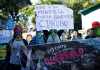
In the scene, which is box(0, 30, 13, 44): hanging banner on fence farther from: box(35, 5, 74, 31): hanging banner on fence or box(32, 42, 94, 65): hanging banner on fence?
box(32, 42, 94, 65): hanging banner on fence

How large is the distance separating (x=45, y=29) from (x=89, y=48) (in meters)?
6.27

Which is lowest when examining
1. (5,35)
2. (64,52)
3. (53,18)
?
(64,52)

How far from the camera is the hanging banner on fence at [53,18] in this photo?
1377 centimetres

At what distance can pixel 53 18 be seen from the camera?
1403 centimetres

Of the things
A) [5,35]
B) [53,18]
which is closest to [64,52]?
[53,18]

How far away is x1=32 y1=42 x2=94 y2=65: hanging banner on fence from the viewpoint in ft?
24.6

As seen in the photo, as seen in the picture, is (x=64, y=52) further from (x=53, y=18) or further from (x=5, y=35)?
(x=5, y=35)

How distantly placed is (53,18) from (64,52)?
6461 mm

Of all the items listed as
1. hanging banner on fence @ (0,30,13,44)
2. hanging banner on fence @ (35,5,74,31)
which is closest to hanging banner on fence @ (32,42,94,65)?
hanging banner on fence @ (35,5,74,31)

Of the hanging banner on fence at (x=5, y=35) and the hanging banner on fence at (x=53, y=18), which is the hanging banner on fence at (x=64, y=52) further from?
the hanging banner on fence at (x=5, y=35)

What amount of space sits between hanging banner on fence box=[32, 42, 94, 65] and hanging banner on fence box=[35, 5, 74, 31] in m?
5.84

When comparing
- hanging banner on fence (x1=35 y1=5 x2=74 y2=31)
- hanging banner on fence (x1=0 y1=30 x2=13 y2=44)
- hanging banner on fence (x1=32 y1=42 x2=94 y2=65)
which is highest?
hanging banner on fence (x1=35 y1=5 x2=74 y2=31)

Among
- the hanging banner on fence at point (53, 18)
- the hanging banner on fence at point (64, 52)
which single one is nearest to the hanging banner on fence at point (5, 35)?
the hanging banner on fence at point (53, 18)

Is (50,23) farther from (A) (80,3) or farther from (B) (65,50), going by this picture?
(A) (80,3)
